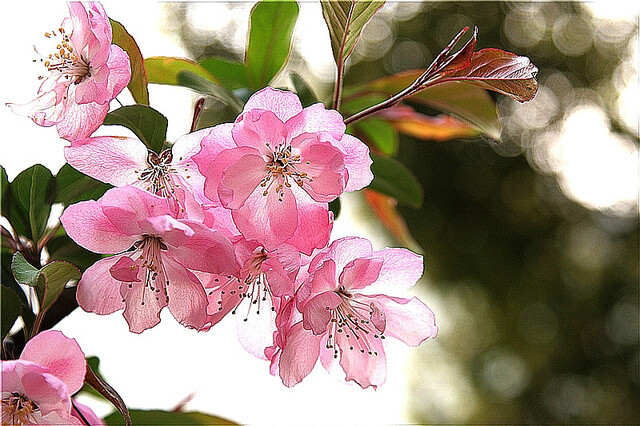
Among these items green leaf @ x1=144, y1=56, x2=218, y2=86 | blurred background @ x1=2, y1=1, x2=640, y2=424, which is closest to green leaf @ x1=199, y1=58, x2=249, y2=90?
green leaf @ x1=144, y1=56, x2=218, y2=86

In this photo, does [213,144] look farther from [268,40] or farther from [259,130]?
[268,40]

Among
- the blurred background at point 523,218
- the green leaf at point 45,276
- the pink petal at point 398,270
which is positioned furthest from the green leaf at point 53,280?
the blurred background at point 523,218

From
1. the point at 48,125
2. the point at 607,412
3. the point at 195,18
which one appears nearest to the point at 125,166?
the point at 48,125

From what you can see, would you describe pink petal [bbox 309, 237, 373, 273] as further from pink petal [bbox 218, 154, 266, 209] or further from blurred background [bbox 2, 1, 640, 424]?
blurred background [bbox 2, 1, 640, 424]

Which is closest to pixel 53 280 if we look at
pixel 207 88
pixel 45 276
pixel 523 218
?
pixel 45 276

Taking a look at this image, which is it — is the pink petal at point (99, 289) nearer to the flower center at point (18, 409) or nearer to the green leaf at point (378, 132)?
the flower center at point (18, 409)

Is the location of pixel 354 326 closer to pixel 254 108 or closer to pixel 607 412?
pixel 254 108
